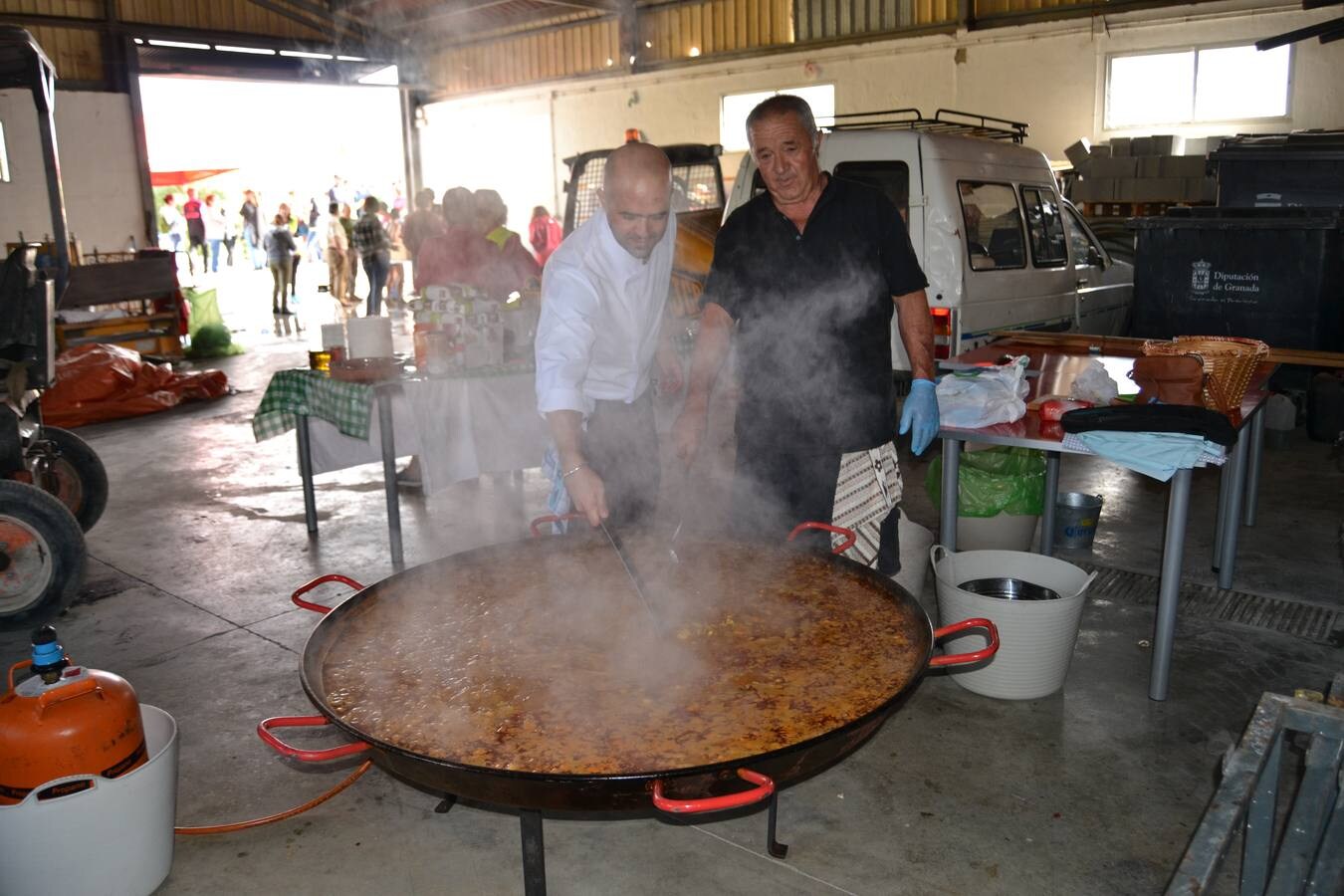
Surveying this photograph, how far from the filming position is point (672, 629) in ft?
7.55

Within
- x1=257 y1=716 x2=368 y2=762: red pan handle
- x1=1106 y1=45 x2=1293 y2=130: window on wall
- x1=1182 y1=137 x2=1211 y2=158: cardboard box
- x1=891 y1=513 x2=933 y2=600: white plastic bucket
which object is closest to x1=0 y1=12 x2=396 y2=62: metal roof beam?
x1=1106 y1=45 x2=1293 y2=130: window on wall

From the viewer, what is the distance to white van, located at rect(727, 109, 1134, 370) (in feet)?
20.0

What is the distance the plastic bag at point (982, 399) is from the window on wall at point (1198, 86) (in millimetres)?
9951

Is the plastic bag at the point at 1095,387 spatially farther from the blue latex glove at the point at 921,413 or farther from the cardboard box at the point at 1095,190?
the cardboard box at the point at 1095,190

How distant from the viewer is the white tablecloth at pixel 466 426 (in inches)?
187

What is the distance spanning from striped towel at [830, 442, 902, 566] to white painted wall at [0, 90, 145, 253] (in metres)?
14.8

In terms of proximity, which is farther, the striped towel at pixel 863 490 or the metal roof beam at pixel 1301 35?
the metal roof beam at pixel 1301 35

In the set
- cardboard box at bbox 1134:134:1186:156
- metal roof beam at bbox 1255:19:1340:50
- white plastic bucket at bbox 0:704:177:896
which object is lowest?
white plastic bucket at bbox 0:704:177:896

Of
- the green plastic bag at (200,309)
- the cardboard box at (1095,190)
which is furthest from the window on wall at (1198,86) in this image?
the green plastic bag at (200,309)

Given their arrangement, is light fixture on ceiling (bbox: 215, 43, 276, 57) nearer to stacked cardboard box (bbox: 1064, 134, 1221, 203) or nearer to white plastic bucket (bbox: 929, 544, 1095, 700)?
stacked cardboard box (bbox: 1064, 134, 1221, 203)

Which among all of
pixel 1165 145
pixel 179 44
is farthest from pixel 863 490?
pixel 179 44

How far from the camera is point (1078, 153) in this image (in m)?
11.4

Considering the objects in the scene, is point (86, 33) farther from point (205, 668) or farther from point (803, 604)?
point (803, 604)

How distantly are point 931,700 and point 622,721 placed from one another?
6.34ft
